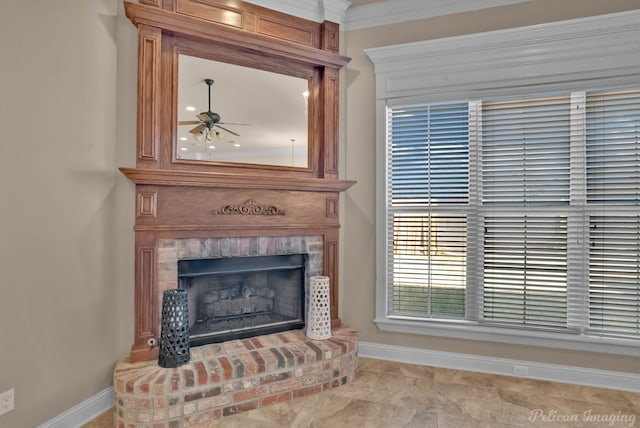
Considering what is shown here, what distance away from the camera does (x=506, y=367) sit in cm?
277

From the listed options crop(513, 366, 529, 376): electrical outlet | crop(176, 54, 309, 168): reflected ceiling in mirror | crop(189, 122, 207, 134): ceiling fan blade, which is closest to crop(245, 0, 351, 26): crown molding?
crop(176, 54, 309, 168): reflected ceiling in mirror

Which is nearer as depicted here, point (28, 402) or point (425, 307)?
point (28, 402)

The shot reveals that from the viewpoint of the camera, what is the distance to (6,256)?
5.48 ft

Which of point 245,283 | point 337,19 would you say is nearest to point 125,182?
point 245,283

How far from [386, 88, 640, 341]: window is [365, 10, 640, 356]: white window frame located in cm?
7

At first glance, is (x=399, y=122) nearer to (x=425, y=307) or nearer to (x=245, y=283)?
(x=425, y=307)

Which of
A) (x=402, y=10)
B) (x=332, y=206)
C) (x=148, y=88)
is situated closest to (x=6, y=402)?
(x=148, y=88)

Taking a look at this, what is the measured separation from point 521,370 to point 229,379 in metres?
2.19

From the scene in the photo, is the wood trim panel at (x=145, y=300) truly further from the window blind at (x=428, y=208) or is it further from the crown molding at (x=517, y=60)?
the crown molding at (x=517, y=60)

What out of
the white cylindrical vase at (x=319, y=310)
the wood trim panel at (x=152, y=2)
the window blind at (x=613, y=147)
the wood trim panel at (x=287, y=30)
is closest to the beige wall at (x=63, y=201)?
the wood trim panel at (x=152, y=2)

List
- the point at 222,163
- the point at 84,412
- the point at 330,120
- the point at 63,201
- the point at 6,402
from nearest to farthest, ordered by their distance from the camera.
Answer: the point at 6,402
the point at 63,201
the point at 84,412
the point at 222,163
the point at 330,120

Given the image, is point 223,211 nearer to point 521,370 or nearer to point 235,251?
point 235,251

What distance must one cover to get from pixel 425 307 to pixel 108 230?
2.45 meters

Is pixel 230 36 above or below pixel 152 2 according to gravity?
below
